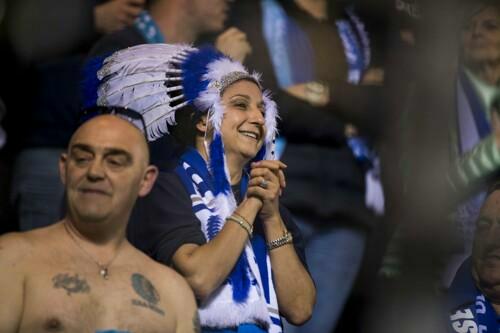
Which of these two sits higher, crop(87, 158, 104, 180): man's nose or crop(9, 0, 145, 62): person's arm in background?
crop(9, 0, 145, 62): person's arm in background

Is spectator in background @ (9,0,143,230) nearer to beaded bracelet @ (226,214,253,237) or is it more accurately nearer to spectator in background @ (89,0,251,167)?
spectator in background @ (89,0,251,167)

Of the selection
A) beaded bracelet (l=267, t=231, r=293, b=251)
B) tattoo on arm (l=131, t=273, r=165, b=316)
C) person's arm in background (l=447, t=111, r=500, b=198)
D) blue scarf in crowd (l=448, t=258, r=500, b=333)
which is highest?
person's arm in background (l=447, t=111, r=500, b=198)

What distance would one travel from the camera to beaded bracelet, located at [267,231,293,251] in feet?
10.4

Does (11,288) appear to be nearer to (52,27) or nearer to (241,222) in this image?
(241,222)

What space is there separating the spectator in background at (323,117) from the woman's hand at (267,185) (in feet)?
0.20

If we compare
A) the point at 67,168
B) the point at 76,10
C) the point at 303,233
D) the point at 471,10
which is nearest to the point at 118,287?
the point at 67,168

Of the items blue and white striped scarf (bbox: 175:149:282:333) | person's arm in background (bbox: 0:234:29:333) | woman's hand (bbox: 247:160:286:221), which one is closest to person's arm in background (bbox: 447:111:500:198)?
woman's hand (bbox: 247:160:286:221)

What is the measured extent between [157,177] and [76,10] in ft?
1.91

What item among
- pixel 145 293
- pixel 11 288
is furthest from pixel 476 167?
pixel 11 288

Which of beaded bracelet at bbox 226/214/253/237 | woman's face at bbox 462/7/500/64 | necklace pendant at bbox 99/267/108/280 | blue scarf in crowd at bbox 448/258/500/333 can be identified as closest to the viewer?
necklace pendant at bbox 99/267/108/280

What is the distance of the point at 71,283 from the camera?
2.79m

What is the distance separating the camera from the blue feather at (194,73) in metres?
3.12

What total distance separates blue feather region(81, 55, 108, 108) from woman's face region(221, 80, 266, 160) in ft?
1.25

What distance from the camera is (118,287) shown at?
2.86 metres
